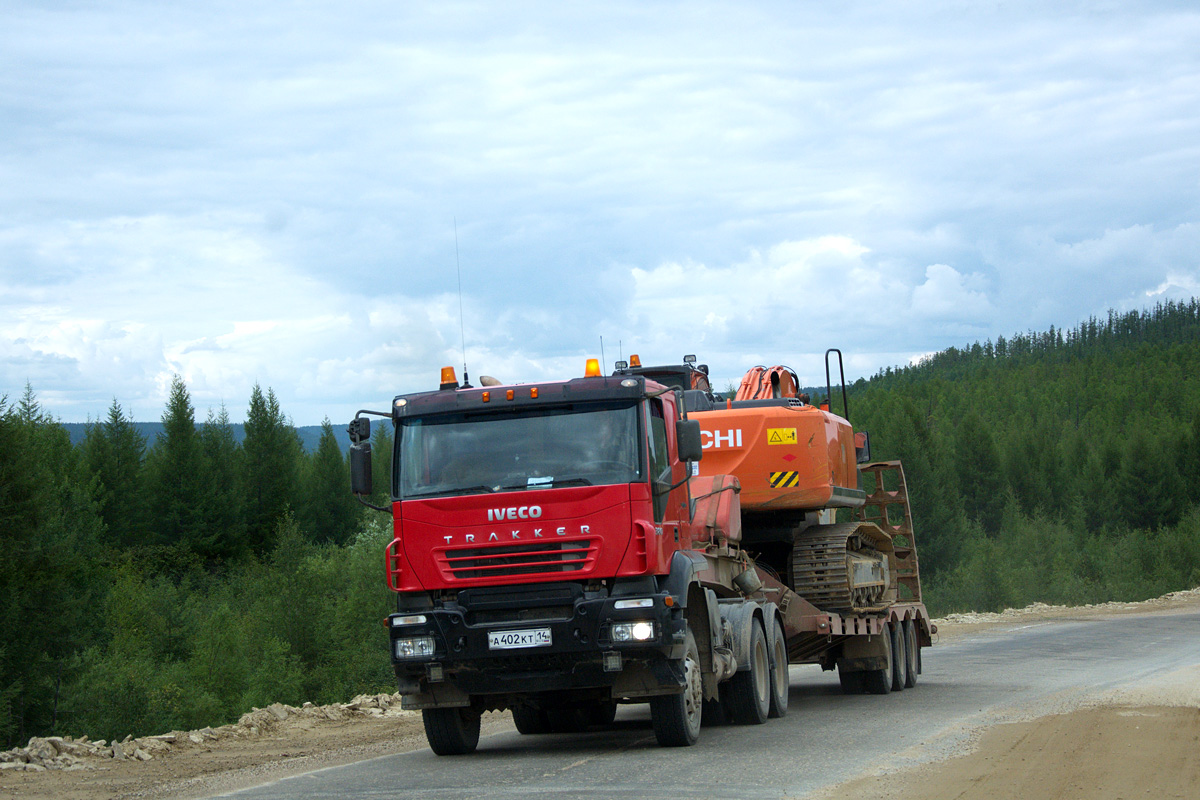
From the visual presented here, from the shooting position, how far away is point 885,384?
7160 inches

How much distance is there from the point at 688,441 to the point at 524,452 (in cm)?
149

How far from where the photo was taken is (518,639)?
388 inches

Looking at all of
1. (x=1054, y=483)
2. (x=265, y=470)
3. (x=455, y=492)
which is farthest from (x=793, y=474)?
(x=1054, y=483)

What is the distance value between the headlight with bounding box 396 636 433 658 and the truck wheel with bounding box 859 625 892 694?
8116 mm

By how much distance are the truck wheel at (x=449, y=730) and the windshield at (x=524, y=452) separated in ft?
7.16

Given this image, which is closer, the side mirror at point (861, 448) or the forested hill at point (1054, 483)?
the side mirror at point (861, 448)

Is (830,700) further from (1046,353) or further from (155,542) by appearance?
(1046,353)

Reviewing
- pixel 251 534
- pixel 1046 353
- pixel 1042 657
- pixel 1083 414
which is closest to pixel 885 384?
pixel 1046 353

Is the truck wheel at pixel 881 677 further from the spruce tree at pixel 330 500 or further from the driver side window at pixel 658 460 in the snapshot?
the spruce tree at pixel 330 500

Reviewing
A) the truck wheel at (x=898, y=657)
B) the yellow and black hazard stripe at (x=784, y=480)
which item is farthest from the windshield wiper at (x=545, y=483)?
the truck wheel at (x=898, y=657)

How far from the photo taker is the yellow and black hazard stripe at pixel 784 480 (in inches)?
575

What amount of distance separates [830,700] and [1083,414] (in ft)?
414

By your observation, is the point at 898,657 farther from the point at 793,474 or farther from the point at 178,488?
the point at 178,488

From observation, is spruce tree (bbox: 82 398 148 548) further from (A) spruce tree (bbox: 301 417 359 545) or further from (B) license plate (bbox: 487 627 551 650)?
(B) license plate (bbox: 487 627 551 650)
